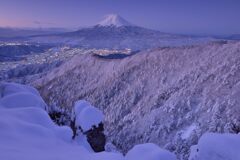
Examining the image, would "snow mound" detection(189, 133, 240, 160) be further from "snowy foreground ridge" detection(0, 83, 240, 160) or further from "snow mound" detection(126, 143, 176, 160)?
"snow mound" detection(126, 143, 176, 160)

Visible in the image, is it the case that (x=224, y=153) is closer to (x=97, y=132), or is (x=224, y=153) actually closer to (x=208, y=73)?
(x=97, y=132)

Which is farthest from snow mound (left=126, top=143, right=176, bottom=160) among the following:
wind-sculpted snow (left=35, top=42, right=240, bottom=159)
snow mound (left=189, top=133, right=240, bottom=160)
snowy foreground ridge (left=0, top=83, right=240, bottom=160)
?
wind-sculpted snow (left=35, top=42, right=240, bottom=159)

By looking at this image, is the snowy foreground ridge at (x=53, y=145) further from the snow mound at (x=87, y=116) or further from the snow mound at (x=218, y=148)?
the snow mound at (x=87, y=116)

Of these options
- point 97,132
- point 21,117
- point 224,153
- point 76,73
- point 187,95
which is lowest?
point 76,73

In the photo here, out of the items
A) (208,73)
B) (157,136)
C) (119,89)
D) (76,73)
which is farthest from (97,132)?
(76,73)

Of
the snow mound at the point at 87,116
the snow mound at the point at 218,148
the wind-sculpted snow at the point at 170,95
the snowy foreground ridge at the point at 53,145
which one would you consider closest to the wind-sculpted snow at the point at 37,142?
the snowy foreground ridge at the point at 53,145

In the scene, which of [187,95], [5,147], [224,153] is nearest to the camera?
[224,153]
